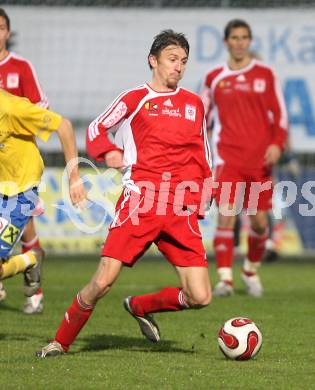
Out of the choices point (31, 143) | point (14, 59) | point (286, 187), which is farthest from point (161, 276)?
point (31, 143)

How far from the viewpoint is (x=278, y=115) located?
40.1 feet

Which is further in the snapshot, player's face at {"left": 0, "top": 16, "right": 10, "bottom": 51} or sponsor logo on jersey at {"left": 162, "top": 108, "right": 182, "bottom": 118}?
player's face at {"left": 0, "top": 16, "right": 10, "bottom": 51}

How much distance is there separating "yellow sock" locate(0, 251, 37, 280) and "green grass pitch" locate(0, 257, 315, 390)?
491 millimetres

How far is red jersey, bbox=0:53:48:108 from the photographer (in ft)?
34.2

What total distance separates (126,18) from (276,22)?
242 centimetres

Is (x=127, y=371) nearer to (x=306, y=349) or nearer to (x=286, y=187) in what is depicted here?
(x=306, y=349)

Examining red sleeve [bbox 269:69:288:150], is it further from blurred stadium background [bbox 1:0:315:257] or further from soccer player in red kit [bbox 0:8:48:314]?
blurred stadium background [bbox 1:0:315:257]

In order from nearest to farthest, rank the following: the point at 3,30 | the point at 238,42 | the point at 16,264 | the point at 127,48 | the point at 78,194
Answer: the point at 78,194, the point at 16,264, the point at 3,30, the point at 238,42, the point at 127,48

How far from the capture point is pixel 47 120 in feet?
25.7

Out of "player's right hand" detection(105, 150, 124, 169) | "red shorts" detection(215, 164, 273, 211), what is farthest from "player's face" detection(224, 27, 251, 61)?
"player's right hand" detection(105, 150, 124, 169)

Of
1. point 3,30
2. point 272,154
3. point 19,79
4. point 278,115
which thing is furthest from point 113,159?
point 278,115

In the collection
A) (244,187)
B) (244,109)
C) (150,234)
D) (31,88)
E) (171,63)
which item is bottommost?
(244,187)

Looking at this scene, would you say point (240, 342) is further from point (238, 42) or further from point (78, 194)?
point (238, 42)

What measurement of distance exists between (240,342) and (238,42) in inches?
205
